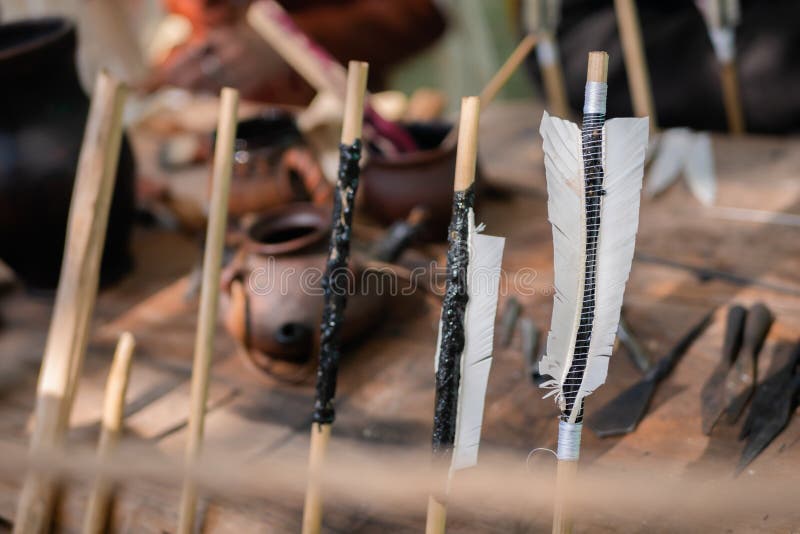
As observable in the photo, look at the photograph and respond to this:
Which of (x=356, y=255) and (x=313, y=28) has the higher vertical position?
(x=313, y=28)

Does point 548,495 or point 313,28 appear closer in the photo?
point 548,495

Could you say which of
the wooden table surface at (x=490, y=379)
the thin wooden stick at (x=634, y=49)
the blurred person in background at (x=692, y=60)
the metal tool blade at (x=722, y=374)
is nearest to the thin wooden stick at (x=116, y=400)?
the wooden table surface at (x=490, y=379)

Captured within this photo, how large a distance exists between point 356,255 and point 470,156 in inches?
16.6

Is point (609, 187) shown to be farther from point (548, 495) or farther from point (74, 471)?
point (74, 471)

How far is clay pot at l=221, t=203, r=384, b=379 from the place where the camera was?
876 mm

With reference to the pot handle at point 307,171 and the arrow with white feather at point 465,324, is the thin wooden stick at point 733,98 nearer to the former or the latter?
the pot handle at point 307,171

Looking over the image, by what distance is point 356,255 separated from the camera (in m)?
0.98

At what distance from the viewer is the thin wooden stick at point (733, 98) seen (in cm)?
126

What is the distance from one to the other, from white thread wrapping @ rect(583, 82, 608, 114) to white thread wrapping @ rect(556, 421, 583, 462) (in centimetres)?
24

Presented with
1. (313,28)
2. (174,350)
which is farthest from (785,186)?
(313,28)

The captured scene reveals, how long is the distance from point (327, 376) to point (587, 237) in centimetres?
28

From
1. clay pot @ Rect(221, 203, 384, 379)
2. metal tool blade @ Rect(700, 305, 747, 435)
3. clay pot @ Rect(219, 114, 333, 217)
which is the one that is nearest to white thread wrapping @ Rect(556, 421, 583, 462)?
metal tool blade @ Rect(700, 305, 747, 435)

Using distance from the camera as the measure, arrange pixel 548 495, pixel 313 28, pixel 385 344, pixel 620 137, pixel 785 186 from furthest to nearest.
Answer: pixel 313 28
pixel 785 186
pixel 385 344
pixel 548 495
pixel 620 137

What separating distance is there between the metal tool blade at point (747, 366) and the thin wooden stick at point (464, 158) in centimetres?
→ 32
